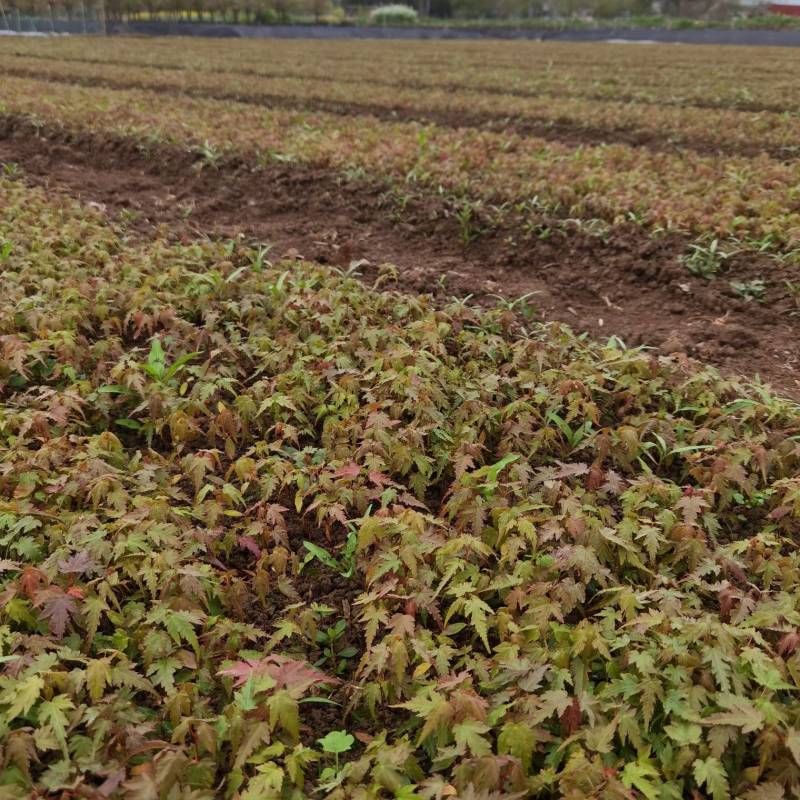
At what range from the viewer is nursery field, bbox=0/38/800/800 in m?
2.06

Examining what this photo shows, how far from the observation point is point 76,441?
10.7ft

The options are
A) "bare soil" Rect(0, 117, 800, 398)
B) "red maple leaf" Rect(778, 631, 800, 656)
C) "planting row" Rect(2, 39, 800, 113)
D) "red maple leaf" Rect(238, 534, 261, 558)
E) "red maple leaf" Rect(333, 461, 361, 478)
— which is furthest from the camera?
"planting row" Rect(2, 39, 800, 113)

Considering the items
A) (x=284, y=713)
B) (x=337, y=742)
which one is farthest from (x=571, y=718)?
(x=284, y=713)

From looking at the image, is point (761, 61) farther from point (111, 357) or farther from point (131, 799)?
point (131, 799)

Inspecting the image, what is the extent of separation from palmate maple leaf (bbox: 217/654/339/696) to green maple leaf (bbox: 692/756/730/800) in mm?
1140

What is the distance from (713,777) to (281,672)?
1322mm

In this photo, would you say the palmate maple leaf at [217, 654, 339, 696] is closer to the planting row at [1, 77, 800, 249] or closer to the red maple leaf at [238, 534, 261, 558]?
the red maple leaf at [238, 534, 261, 558]

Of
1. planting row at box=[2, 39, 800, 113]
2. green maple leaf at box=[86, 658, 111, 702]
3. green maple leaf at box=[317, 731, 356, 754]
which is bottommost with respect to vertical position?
green maple leaf at box=[317, 731, 356, 754]

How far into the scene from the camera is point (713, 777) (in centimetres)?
192

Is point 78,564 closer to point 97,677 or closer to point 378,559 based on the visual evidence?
point 97,677


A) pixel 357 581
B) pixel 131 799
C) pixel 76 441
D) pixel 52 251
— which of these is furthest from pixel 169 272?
pixel 131 799

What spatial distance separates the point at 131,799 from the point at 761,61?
29.8 metres

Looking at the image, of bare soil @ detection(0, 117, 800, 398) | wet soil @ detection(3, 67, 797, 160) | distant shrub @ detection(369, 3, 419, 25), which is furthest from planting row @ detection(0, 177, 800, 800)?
distant shrub @ detection(369, 3, 419, 25)

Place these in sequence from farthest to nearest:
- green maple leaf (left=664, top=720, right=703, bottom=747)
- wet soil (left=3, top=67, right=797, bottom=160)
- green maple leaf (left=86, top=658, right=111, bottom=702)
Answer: wet soil (left=3, top=67, right=797, bottom=160) → green maple leaf (left=86, top=658, right=111, bottom=702) → green maple leaf (left=664, top=720, right=703, bottom=747)
